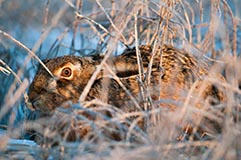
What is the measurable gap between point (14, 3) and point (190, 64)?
3.13m

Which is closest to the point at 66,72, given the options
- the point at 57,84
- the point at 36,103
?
the point at 57,84

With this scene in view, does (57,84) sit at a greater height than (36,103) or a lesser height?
greater

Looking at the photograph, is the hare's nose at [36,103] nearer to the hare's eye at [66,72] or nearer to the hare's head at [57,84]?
the hare's head at [57,84]

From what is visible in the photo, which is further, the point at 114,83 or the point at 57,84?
the point at 114,83

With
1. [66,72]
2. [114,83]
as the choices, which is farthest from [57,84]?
[114,83]

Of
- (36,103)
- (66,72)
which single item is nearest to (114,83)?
(66,72)

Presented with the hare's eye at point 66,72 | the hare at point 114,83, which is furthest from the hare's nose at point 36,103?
the hare's eye at point 66,72

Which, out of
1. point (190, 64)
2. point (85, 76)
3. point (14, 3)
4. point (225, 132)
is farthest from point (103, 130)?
point (14, 3)

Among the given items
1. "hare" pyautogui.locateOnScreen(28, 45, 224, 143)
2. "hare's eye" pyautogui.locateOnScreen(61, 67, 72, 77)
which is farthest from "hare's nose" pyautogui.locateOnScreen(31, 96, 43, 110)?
"hare's eye" pyautogui.locateOnScreen(61, 67, 72, 77)

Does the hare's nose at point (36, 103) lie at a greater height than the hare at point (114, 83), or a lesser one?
lesser

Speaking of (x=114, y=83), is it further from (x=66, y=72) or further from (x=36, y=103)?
(x=36, y=103)

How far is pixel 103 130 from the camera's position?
265 cm

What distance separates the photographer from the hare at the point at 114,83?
3.29 m

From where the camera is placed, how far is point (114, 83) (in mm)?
3484
